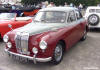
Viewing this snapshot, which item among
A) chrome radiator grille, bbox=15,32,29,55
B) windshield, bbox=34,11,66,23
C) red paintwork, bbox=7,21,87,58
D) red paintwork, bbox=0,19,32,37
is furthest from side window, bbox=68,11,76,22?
red paintwork, bbox=0,19,32,37

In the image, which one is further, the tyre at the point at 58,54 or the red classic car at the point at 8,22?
the red classic car at the point at 8,22

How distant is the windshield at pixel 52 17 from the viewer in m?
5.33

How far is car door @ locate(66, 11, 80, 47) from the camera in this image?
17.0 feet

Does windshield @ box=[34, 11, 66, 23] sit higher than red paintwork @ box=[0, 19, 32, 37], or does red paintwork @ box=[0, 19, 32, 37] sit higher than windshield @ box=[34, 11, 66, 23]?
windshield @ box=[34, 11, 66, 23]

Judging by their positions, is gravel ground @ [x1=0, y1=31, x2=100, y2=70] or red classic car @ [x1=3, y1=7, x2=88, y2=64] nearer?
red classic car @ [x1=3, y1=7, x2=88, y2=64]

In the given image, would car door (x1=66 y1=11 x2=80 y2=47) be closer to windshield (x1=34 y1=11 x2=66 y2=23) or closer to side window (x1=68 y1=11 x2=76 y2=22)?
side window (x1=68 y1=11 x2=76 y2=22)

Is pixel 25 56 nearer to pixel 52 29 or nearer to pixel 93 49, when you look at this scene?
pixel 52 29

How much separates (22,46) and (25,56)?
30cm

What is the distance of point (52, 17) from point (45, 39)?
1575mm

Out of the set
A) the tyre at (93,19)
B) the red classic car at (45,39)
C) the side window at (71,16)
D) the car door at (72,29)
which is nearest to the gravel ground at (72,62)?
the red classic car at (45,39)

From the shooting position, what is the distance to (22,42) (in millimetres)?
4223

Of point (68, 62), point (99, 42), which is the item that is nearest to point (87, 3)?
point (99, 42)

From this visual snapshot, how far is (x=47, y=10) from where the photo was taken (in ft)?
18.9

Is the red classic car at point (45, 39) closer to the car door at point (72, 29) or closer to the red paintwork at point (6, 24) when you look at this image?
the car door at point (72, 29)
